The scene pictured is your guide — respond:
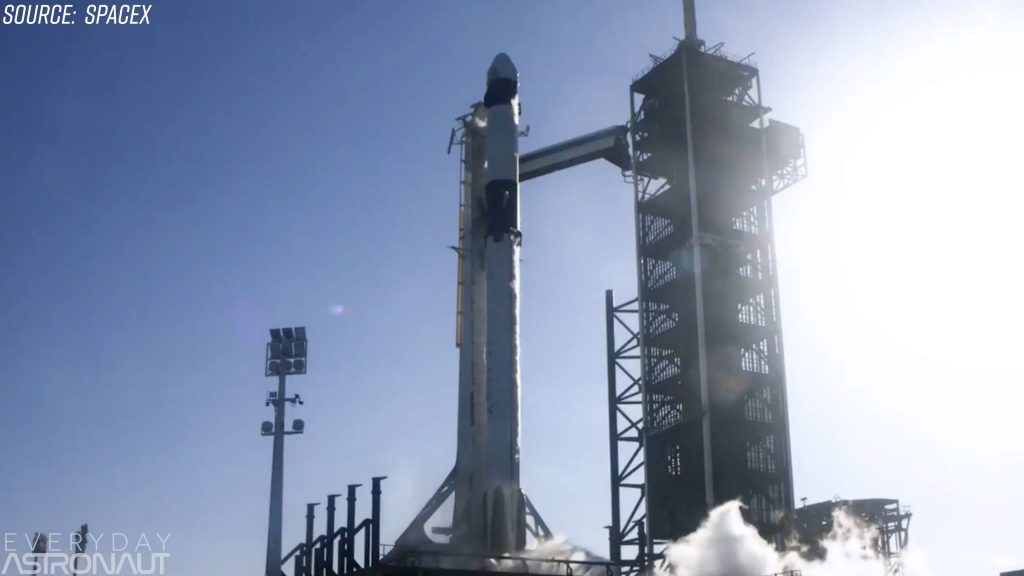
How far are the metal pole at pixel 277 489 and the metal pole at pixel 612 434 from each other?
1764 centimetres

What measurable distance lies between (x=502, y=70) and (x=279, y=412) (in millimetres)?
21683

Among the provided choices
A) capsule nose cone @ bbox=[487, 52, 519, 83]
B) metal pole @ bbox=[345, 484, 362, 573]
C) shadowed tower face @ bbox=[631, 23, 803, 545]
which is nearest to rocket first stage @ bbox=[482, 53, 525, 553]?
capsule nose cone @ bbox=[487, 52, 519, 83]

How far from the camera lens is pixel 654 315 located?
64.8m

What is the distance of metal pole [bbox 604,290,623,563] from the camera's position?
6259cm

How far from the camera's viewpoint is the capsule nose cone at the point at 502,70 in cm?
5641

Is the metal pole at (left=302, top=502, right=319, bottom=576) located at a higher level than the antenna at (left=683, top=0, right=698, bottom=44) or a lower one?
lower

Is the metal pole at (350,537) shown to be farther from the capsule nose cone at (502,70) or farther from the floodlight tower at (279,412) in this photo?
the capsule nose cone at (502,70)

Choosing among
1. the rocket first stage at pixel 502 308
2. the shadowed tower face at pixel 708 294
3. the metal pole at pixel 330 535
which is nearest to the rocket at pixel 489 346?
the rocket first stage at pixel 502 308

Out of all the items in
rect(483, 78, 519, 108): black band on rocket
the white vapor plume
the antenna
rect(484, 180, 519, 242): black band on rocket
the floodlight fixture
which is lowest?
the white vapor plume

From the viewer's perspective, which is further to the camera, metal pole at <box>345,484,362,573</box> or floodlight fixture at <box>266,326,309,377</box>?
floodlight fixture at <box>266,326,309,377</box>

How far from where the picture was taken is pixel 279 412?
60500 mm

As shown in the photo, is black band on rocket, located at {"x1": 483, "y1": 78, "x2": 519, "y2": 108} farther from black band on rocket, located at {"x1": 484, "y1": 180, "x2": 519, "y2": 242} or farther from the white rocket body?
black band on rocket, located at {"x1": 484, "y1": 180, "x2": 519, "y2": 242}

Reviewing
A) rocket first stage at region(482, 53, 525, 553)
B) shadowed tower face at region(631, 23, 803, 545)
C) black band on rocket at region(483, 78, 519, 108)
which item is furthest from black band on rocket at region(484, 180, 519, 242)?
shadowed tower face at region(631, 23, 803, 545)

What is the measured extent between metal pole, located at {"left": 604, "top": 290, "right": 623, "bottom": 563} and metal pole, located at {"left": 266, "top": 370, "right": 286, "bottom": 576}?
17643mm
